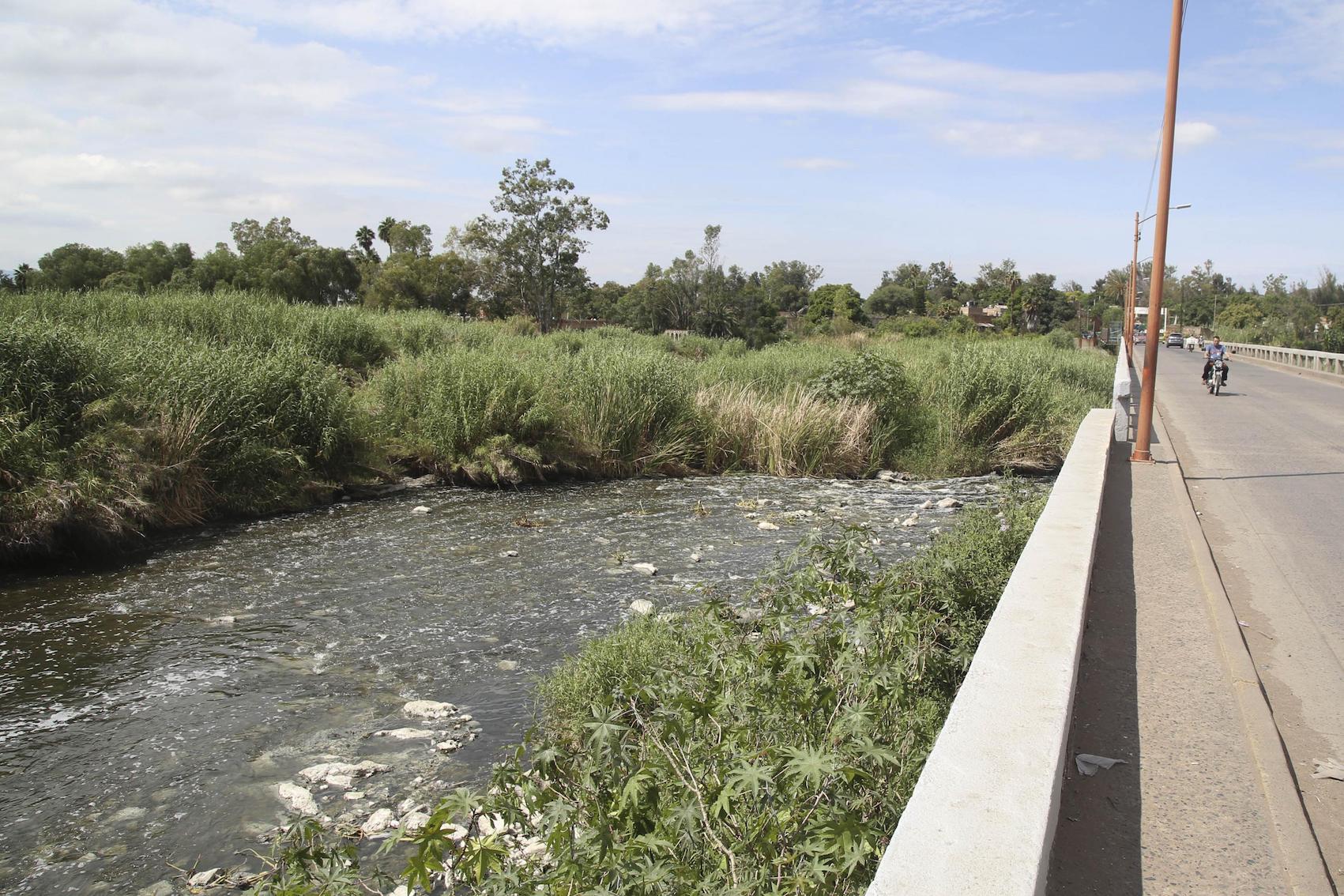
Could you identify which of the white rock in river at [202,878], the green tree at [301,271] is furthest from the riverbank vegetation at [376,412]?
the green tree at [301,271]

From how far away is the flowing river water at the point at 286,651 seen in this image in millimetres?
5160

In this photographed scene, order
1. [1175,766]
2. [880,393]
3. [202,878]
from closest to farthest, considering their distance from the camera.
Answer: [1175,766] → [202,878] → [880,393]

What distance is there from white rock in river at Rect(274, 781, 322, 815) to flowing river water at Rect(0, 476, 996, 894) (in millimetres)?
61

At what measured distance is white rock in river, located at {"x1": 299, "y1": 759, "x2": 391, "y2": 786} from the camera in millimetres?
5504

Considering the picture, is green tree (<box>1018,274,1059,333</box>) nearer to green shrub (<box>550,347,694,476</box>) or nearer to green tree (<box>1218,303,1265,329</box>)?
green tree (<box>1218,303,1265,329</box>)

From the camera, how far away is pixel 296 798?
5.26 metres

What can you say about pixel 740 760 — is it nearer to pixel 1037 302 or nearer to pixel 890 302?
pixel 1037 302

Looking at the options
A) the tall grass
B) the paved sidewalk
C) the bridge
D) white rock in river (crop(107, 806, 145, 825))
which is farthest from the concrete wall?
the tall grass

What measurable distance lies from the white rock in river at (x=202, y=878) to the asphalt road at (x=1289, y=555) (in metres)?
4.72

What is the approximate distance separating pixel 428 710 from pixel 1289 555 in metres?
6.92

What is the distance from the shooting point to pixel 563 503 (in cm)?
1470

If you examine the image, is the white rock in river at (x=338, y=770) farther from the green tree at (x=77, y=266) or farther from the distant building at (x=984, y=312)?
the distant building at (x=984, y=312)

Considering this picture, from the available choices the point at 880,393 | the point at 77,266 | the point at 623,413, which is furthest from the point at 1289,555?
the point at 77,266

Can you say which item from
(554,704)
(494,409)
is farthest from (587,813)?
(494,409)
